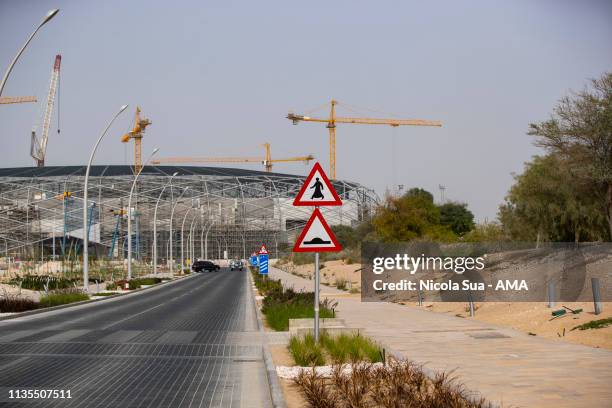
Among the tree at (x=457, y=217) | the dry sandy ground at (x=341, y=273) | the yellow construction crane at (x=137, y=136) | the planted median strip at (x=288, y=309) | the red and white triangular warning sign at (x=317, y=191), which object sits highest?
the yellow construction crane at (x=137, y=136)

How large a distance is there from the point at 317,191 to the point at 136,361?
173 inches

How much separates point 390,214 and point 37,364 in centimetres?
4695

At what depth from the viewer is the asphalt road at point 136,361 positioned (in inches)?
414

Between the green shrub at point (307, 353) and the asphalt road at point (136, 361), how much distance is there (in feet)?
2.05

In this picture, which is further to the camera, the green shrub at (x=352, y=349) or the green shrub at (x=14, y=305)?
the green shrub at (x=14, y=305)

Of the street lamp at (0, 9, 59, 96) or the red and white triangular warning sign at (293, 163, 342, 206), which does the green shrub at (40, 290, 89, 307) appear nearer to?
the street lamp at (0, 9, 59, 96)

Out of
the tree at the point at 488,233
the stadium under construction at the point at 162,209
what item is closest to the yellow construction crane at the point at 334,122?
the stadium under construction at the point at 162,209

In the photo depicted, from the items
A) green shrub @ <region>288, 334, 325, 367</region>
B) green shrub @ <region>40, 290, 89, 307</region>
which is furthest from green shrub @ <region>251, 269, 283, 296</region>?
green shrub @ <region>288, 334, 325, 367</region>

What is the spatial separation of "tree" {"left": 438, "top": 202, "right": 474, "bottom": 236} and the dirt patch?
8971cm

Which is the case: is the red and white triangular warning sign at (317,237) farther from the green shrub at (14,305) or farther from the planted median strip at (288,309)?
the green shrub at (14,305)

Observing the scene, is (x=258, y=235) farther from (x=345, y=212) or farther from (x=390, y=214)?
(x=390, y=214)

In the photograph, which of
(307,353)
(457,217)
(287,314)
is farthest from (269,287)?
(457,217)

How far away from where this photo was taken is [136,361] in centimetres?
1441

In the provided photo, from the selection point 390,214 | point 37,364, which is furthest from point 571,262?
point 390,214
